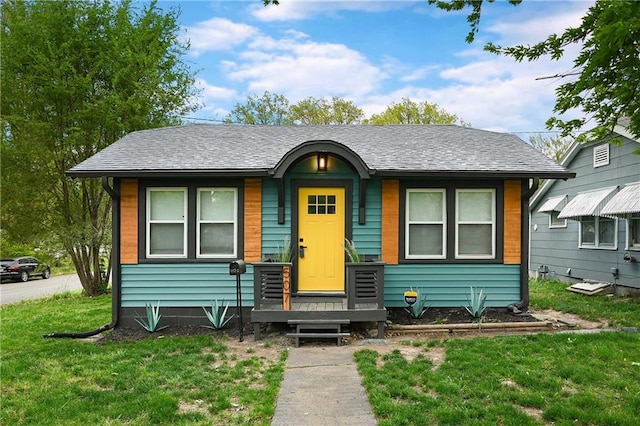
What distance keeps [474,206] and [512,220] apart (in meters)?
0.70

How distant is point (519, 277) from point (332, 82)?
69.4 feet

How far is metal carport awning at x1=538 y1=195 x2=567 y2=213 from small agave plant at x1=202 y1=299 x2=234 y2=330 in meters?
10.4

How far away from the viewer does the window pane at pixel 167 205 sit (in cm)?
777

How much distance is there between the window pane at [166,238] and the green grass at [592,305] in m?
7.30

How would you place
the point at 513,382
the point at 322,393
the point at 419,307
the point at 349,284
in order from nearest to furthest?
the point at 322,393 < the point at 513,382 < the point at 349,284 < the point at 419,307

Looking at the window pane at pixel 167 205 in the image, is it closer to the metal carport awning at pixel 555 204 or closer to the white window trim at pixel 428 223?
the white window trim at pixel 428 223

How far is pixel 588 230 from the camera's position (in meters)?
12.2

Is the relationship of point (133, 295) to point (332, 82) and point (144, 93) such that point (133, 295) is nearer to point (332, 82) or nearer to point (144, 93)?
point (144, 93)

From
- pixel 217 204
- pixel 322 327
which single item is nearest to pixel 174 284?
pixel 217 204

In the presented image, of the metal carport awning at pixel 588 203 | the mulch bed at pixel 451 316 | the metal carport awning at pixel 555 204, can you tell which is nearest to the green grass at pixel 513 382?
the mulch bed at pixel 451 316

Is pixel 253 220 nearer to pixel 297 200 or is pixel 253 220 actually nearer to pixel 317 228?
pixel 297 200

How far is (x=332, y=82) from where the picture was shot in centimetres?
2670

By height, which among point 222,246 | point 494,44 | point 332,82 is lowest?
point 222,246

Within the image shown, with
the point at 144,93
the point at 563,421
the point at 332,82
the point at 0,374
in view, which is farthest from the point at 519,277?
the point at 332,82
